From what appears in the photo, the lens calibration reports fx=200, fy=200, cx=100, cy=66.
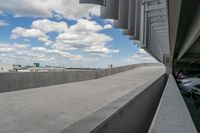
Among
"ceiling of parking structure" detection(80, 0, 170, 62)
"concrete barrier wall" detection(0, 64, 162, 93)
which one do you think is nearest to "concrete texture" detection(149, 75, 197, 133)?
"ceiling of parking structure" detection(80, 0, 170, 62)

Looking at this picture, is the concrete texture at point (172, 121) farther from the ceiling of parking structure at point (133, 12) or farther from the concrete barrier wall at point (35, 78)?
the concrete barrier wall at point (35, 78)

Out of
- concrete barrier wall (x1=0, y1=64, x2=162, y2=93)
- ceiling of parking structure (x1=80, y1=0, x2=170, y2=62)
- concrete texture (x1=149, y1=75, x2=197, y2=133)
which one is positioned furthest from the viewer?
concrete barrier wall (x1=0, y1=64, x2=162, y2=93)

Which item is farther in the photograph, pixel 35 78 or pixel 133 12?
pixel 35 78

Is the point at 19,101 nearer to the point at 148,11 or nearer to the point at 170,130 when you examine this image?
the point at 148,11

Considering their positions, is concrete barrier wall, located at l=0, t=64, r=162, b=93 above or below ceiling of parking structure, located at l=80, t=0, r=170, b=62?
below

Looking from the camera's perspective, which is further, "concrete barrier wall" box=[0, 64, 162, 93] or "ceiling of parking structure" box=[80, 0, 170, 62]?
"concrete barrier wall" box=[0, 64, 162, 93]

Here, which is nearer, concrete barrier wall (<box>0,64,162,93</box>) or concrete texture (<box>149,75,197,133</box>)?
concrete texture (<box>149,75,197,133</box>)

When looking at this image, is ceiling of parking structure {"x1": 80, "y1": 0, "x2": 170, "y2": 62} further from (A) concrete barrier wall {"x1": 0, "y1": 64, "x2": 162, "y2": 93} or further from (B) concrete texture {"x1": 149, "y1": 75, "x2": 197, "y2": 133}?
(A) concrete barrier wall {"x1": 0, "y1": 64, "x2": 162, "y2": 93}

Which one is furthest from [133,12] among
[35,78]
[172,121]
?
[35,78]

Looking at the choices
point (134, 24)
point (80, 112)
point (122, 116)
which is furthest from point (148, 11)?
point (122, 116)

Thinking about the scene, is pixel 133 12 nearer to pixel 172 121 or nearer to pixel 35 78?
pixel 172 121

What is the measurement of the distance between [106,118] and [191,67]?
40.0 metres

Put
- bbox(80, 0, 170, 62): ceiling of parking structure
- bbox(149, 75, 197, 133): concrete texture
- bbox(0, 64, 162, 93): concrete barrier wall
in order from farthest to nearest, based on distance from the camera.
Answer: bbox(0, 64, 162, 93): concrete barrier wall → bbox(80, 0, 170, 62): ceiling of parking structure → bbox(149, 75, 197, 133): concrete texture

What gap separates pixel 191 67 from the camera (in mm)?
38031
